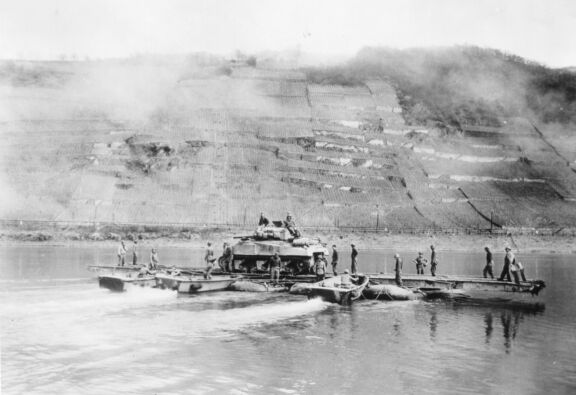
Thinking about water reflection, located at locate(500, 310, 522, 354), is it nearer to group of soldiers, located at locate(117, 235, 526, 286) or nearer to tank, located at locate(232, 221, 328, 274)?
group of soldiers, located at locate(117, 235, 526, 286)

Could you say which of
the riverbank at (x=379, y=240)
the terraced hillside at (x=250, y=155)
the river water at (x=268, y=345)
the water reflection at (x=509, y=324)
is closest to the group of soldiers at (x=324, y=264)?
the river water at (x=268, y=345)

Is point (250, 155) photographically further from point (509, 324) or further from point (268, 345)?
point (268, 345)

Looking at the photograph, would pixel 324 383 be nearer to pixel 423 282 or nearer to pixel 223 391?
pixel 223 391

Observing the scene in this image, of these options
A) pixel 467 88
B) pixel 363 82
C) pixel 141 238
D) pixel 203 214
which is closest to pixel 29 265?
pixel 141 238

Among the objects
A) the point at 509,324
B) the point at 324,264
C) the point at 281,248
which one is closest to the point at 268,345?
the point at 509,324

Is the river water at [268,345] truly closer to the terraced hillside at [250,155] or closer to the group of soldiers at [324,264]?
the group of soldiers at [324,264]

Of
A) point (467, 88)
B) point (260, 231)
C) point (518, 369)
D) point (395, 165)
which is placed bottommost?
point (518, 369)
